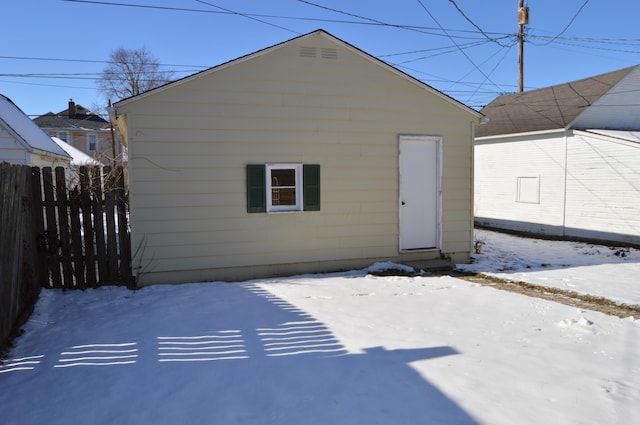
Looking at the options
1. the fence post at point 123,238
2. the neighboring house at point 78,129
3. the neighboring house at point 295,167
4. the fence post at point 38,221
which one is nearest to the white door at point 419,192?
the neighboring house at point 295,167

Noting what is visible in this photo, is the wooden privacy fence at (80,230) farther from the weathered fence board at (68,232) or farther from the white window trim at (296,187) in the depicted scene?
the white window trim at (296,187)

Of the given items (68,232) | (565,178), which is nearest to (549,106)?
(565,178)

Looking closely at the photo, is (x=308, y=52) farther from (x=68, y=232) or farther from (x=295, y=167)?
(x=68, y=232)

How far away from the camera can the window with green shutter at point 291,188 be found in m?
7.50

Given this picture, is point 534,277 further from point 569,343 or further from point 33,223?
point 33,223

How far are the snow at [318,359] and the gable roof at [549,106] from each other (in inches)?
370

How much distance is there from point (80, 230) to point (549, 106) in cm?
1559

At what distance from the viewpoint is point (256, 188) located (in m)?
7.36

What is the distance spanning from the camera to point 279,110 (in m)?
7.52

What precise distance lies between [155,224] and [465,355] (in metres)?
5.04

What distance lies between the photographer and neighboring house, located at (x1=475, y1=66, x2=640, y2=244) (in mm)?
12227

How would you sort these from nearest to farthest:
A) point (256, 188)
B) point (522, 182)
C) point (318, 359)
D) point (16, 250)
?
point (318, 359) → point (16, 250) → point (256, 188) → point (522, 182)

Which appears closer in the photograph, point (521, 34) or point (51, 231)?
point (51, 231)

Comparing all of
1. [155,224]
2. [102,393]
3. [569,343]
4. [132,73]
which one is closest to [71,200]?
[155,224]
